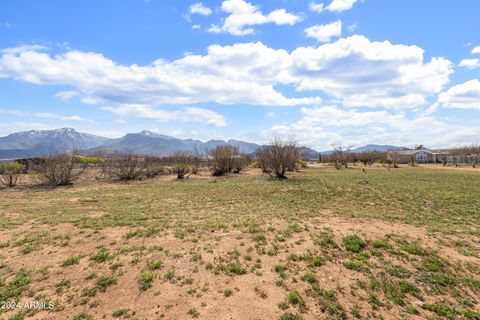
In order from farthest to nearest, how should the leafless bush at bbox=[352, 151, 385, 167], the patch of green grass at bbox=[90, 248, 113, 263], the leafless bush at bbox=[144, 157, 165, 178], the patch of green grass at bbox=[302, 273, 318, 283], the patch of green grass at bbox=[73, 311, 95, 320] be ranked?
the leafless bush at bbox=[352, 151, 385, 167], the leafless bush at bbox=[144, 157, 165, 178], the patch of green grass at bbox=[90, 248, 113, 263], the patch of green grass at bbox=[302, 273, 318, 283], the patch of green grass at bbox=[73, 311, 95, 320]

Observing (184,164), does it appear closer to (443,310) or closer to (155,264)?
(155,264)

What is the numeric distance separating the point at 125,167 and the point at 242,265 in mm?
22272

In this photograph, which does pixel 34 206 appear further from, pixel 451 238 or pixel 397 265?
pixel 451 238

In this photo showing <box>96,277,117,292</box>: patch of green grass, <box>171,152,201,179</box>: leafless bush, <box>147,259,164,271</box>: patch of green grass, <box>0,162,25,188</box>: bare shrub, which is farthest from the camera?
<box>171,152,201,179</box>: leafless bush

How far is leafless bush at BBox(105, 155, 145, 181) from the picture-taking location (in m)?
24.8

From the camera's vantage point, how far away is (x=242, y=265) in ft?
17.8

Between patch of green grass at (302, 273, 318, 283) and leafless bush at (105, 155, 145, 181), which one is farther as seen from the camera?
leafless bush at (105, 155, 145, 181)

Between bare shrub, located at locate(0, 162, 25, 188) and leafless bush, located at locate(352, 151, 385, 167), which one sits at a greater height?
leafless bush, located at locate(352, 151, 385, 167)

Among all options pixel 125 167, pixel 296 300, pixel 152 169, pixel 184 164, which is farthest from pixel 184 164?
pixel 296 300

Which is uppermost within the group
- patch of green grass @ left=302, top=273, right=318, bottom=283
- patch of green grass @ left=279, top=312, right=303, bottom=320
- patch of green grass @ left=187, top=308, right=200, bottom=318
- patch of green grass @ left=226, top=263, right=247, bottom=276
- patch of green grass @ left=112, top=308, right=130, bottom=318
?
patch of green grass @ left=226, top=263, right=247, bottom=276

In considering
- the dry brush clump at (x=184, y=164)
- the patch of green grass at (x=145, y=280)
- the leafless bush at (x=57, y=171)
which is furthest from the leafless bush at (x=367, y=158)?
the patch of green grass at (x=145, y=280)

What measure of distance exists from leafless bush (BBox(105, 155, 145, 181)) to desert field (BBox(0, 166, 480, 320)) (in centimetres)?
1511

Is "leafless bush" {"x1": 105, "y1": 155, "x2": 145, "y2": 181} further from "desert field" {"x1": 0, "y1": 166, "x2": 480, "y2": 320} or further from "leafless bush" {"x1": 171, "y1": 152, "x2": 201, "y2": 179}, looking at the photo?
"desert field" {"x1": 0, "y1": 166, "x2": 480, "y2": 320}

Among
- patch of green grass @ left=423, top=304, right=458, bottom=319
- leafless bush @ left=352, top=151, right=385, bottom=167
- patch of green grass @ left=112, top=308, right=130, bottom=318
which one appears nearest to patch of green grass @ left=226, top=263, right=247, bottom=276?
patch of green grass @ left=112, top=308, right=130, bottom=318
